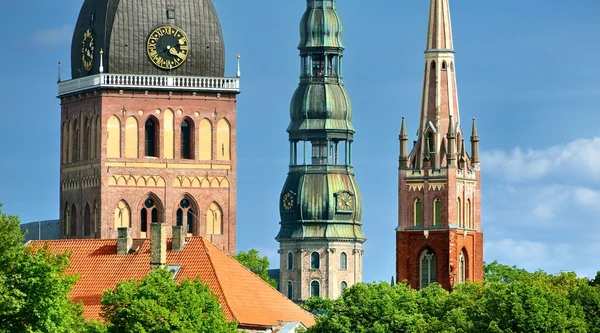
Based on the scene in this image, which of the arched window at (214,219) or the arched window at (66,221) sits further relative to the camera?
the arched window at (66,221)

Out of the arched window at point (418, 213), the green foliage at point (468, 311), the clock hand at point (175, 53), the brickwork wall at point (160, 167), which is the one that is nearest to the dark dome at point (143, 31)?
the clock hand at point (175, 53)

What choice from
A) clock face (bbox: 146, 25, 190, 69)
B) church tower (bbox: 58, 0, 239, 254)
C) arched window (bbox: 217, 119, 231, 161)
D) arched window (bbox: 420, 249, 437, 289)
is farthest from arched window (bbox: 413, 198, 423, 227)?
clock face (bbox: 146, 25, 190, 69)

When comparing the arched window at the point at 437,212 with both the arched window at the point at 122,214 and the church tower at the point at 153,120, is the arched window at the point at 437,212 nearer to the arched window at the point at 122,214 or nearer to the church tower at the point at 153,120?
the church tower at the point at 153,120

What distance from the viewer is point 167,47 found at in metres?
185

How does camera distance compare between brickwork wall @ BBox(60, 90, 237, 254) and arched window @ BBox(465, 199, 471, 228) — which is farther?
arched window @ BBox(465, 199, 471, 228)

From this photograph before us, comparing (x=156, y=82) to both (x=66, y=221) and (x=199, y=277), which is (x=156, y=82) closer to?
(x=66, y=221)

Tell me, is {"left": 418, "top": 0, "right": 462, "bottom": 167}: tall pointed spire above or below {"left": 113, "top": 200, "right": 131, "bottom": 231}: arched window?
above

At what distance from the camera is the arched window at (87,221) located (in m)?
186

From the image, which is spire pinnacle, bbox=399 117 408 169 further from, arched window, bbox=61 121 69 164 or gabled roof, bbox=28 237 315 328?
gabled roof, bbox=28 237 315 328

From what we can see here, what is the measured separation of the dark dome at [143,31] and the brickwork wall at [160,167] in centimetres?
157

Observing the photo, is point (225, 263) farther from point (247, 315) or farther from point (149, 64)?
point (149, 64)

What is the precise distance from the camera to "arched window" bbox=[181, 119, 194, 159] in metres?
187

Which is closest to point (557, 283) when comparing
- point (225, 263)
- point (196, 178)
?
point (225, 263)

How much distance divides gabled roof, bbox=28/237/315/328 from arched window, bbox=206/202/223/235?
41036 mm
